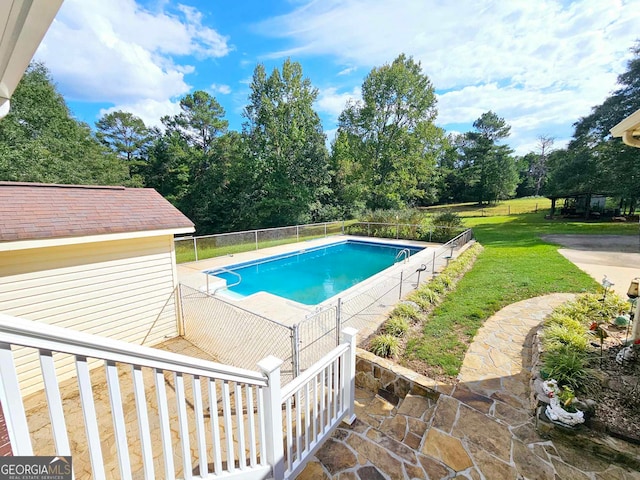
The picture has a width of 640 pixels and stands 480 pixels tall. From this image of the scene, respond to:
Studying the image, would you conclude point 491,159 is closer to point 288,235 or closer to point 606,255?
point 606,255

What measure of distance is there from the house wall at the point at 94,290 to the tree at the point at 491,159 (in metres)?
34.6

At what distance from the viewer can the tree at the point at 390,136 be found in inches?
773

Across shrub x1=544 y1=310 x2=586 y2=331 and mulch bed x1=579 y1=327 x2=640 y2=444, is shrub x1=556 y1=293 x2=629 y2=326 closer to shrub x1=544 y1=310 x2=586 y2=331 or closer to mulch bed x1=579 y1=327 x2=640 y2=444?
shrub x1=544 y1=310 x2=586 y2=331

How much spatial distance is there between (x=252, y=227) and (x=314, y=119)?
9327 millimetres

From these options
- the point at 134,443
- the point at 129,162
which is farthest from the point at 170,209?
the point at 129,162

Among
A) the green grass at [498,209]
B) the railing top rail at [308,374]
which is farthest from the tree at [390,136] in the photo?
the railing top rail at [308,374]

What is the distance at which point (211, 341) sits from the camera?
16.4 ft

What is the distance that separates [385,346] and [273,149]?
60.5 feet

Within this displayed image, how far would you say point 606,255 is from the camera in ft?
31.1

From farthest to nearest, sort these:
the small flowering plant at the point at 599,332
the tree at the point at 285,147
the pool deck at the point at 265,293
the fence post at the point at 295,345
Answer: the tree at the point at 285,147 < the pool deck at the point at 265,293 < the small flowering plant at the point at 599,332 < the fence post at the point at 295,345

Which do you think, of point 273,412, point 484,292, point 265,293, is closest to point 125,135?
point 265,293

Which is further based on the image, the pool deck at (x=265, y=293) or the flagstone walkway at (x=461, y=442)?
the pool deck at (x=265, y=293)

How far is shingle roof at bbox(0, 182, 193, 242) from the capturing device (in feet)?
12.7

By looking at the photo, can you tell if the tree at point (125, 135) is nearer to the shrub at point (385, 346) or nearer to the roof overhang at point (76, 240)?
the roof overhang at point (76, 240)
